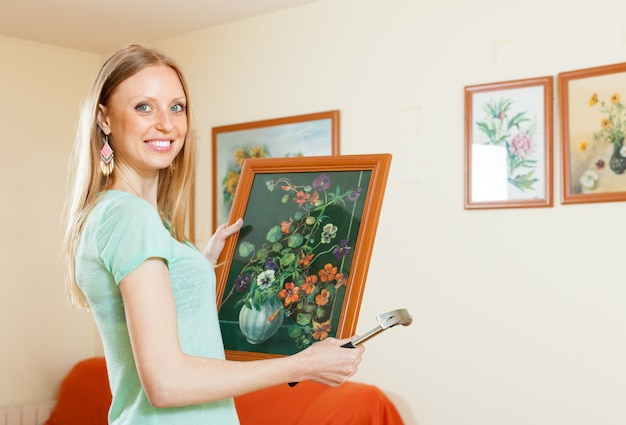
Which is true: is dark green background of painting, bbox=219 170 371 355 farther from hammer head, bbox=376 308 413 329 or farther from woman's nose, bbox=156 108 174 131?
woman's nose, bbox=156 108 174 131

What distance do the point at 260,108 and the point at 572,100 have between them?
179cm

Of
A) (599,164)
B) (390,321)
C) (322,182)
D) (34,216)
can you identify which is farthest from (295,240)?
(34,216)

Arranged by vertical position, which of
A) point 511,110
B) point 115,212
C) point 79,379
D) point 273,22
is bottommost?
point 79,379

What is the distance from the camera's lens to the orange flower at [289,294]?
5.81ft

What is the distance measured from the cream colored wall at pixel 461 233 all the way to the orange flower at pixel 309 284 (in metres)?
1.78

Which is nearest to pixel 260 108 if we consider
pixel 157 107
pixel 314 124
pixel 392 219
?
pixel 314 124

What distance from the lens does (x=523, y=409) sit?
3.36 meters

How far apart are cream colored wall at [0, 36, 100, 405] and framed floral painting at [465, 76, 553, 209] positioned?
2.63 metres

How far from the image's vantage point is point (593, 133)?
318 cm

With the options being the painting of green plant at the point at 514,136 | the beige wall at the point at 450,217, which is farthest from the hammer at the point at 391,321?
the painting of green plant at the point at 514,136

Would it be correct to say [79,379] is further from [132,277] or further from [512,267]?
[132,277]

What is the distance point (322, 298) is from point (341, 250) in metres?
0.11

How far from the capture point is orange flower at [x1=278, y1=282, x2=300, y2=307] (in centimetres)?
177

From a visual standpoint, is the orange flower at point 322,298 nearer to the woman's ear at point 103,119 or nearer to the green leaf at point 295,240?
the green leaf at point 295,240
